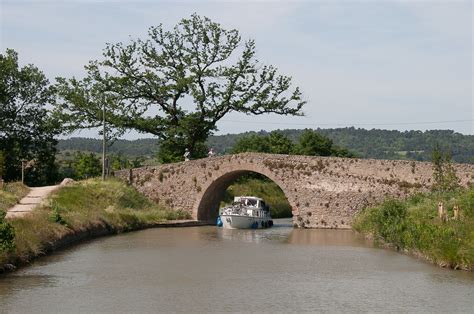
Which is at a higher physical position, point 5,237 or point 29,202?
point 29,202

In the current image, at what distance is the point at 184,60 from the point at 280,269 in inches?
883

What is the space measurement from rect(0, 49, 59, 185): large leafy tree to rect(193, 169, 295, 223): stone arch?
1006 centimetres

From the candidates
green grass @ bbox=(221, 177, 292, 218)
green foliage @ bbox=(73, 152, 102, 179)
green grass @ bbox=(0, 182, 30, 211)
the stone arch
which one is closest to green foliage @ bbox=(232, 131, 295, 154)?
green grass @ bbox=(221, 177, 292, 218)

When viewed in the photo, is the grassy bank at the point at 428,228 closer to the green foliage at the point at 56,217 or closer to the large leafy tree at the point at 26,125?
the green foliage at the point at 56,217

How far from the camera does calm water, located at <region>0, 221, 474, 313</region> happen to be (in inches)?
627

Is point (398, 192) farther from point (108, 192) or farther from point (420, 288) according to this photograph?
point (420, 288)

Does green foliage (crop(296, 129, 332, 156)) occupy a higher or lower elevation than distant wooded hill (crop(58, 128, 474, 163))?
lower

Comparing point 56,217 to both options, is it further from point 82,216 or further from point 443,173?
point 443,173

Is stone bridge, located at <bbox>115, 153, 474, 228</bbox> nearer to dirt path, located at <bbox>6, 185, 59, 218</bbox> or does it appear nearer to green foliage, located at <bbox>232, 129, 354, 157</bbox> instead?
dirt path, located at <bbox>6, 185, 59, 218</bbox>

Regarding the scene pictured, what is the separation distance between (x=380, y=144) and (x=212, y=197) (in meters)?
60.7

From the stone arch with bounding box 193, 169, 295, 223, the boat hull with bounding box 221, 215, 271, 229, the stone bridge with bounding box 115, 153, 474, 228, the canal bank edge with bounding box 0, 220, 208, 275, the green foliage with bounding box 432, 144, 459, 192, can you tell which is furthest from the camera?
the stone arch with bounding box 193, 169, 295, 223

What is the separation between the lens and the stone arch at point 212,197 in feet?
124

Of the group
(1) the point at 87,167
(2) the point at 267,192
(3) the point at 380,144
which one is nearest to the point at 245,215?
(2) the point at 267,192

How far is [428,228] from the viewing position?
2222 centimetres
